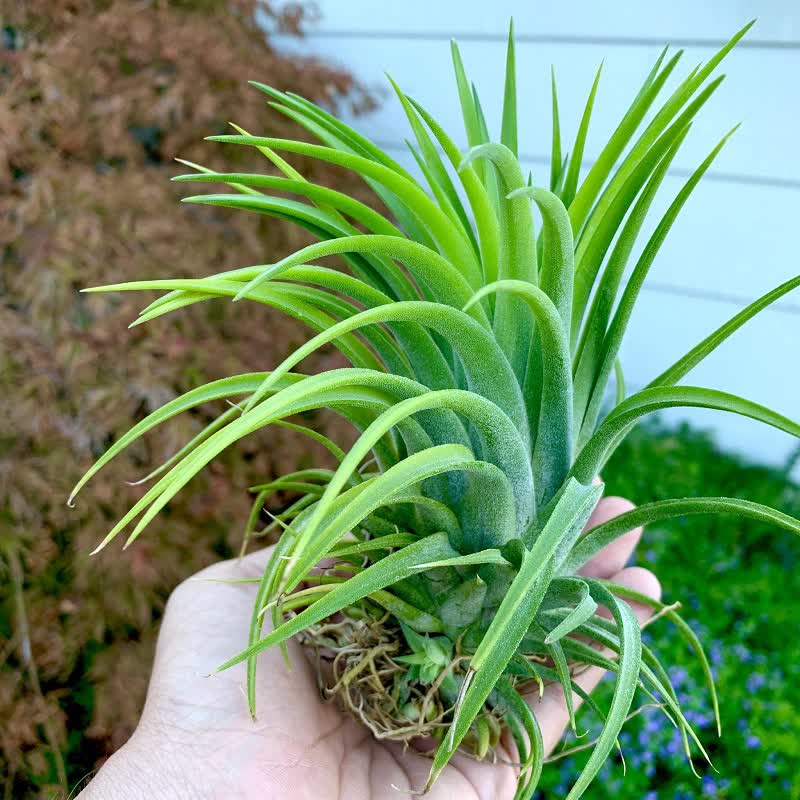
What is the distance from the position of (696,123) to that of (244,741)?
1.50 meters

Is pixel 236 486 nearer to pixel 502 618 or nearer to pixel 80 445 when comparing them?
pixel 80 445

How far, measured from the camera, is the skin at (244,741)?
2.44 ft

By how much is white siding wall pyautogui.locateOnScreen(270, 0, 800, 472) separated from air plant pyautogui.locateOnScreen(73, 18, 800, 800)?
105 centimetres

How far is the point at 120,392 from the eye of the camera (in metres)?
1.16

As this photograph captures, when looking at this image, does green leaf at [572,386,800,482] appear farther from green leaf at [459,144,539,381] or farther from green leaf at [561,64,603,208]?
green leaf at [561,64,603,208]

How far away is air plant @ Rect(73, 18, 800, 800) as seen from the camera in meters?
0.53

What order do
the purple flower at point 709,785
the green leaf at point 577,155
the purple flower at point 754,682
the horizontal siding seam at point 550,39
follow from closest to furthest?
the green leaf at point 577,155, the purple flower at point 709,785, the purple flower at point 754,682, the horizontal siding seam at point 550,39

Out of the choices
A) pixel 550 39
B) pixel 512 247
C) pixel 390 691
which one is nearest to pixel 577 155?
pixel 512 247

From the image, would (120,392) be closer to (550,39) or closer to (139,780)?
→ (139,780)

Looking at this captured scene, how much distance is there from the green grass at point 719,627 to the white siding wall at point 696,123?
0.58 feet

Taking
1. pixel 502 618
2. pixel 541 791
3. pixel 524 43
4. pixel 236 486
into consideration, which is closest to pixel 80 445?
pixel 236 486

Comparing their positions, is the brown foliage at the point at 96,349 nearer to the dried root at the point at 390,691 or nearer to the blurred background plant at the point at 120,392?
the blurred background plant at the point at 120,392

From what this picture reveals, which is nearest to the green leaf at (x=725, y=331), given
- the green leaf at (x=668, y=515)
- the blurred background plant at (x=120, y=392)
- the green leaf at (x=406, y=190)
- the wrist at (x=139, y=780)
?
the green leaf at (x=668, y=515)

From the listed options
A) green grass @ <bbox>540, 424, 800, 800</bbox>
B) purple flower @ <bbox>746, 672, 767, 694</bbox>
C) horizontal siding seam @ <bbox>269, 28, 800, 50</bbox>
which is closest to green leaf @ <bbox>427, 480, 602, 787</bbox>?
green grass @ <bbox>540, 424, 800, 800</bbox>
